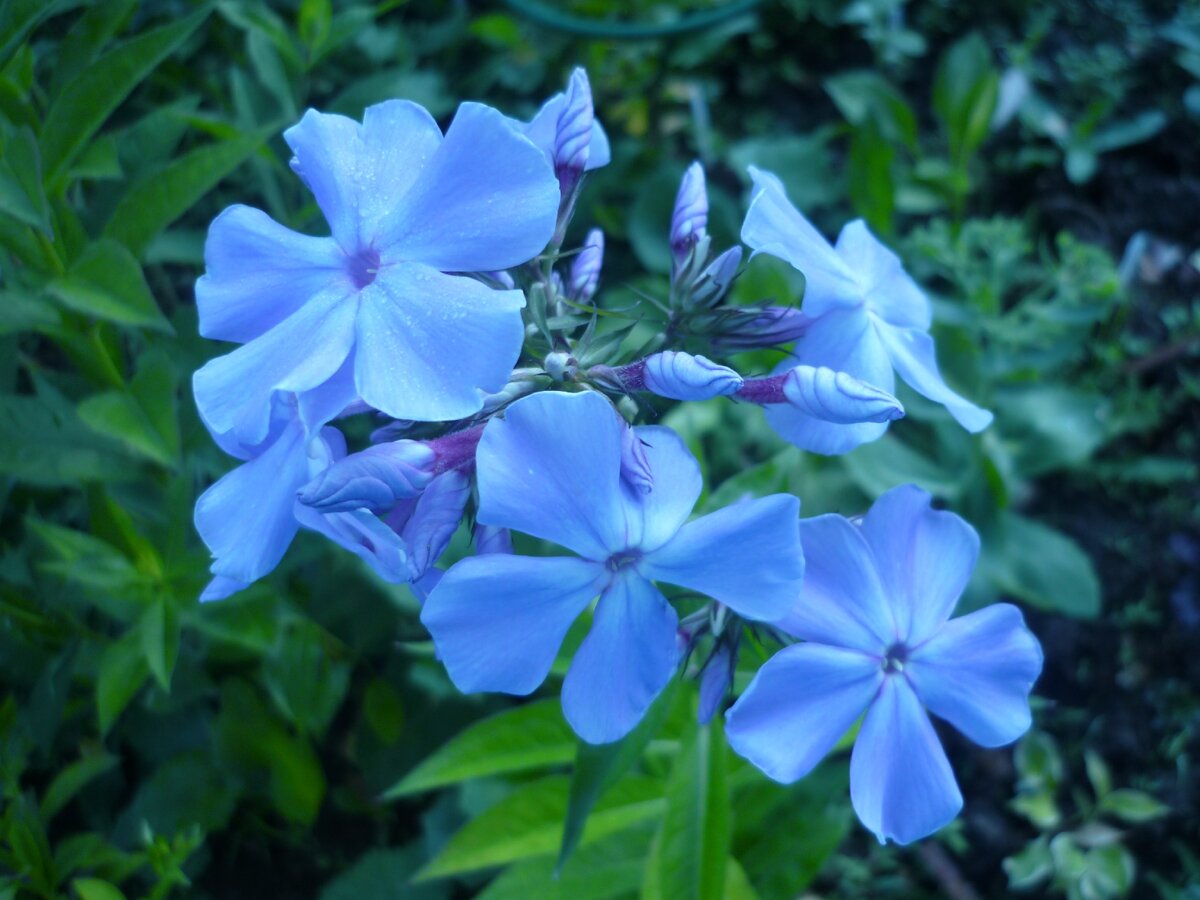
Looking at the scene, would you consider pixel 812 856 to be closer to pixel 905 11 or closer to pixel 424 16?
pixel 424 16

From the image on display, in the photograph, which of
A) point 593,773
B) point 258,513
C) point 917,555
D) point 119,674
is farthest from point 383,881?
point 917,555

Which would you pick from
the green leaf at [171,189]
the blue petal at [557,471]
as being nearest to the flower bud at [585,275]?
the blue petal at [557,471]

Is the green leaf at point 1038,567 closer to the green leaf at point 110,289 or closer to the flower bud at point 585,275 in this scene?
the flower bud at point 585,275

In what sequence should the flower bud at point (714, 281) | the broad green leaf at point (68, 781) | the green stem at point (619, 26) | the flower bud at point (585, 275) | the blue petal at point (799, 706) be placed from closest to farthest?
the blue petal at point (799, 706) < the flower bud at point (714, 281) < the flower bud at point (585, 275) < the broad green leaf at point (68, 781) < the green stem at point (619, 26)

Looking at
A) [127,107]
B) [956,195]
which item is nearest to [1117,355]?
[956,195]

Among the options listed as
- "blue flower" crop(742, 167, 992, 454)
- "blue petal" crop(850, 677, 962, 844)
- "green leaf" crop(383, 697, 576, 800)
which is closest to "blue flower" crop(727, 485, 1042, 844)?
"blue petal" crop(850, 677, 962, 844)

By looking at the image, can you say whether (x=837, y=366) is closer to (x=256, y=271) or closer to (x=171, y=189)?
(x=256, y=271)
